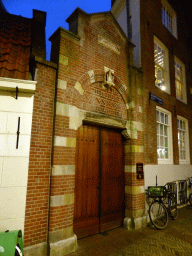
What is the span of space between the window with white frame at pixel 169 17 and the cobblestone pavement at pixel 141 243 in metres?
9.12

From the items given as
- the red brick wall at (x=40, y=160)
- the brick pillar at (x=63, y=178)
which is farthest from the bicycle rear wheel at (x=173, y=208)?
the red brick wall at (x=40, y=160)

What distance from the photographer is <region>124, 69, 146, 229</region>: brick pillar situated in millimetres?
4883

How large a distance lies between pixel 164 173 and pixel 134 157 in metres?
2.03

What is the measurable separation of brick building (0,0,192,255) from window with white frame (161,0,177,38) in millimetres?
1594

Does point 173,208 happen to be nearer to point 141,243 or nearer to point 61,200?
point 141,243

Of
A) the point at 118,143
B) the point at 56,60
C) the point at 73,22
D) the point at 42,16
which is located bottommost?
the point at 118,143

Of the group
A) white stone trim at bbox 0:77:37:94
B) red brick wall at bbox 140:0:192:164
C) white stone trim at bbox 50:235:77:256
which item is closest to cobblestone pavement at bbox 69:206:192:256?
white stone trim at bbox 50:235:77:256

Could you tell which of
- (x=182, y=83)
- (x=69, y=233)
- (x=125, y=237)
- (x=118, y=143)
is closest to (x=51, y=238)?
(x=69, y=233)

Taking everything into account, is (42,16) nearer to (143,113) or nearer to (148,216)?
(143,113)

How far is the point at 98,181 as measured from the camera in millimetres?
4527

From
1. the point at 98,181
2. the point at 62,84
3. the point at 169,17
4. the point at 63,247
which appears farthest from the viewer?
the point at 169,17

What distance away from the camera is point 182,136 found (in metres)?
8.51

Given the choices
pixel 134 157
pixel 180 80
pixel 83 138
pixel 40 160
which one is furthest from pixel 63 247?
pixel 180 80

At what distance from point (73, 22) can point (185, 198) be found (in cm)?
802
